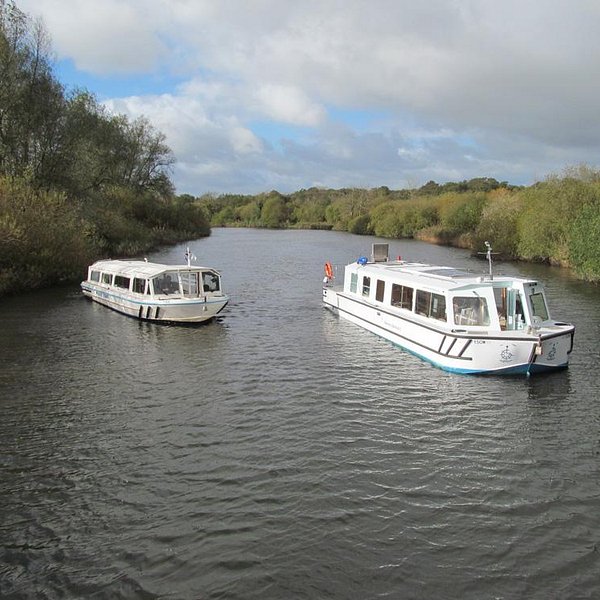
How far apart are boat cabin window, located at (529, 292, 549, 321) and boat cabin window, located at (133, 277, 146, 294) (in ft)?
60.0

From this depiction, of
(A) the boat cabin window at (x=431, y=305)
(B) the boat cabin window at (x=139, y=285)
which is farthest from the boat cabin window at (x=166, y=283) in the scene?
(A) the boat cabin window at (x=431, y=305)

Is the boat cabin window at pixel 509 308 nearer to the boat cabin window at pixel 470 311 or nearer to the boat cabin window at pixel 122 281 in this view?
the boat cabin window at pixel 470 311

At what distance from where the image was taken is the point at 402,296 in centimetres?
2319

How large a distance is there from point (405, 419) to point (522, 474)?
349 cm

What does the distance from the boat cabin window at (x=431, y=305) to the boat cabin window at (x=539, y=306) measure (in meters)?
3.11

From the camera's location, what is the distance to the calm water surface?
8758mm

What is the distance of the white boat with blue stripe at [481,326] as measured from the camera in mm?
18016

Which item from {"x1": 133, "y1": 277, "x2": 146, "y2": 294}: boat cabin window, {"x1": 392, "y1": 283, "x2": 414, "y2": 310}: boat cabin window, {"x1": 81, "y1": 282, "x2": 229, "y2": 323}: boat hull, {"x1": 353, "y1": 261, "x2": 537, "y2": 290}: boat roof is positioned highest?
{"x1": 353, "y1": 261, "x2": 537, "y2": 290}: boat roof

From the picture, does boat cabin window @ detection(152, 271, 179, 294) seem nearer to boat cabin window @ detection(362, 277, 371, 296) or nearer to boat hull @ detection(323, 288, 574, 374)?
boat cabin window @ detection(362, 277, 371, 296)

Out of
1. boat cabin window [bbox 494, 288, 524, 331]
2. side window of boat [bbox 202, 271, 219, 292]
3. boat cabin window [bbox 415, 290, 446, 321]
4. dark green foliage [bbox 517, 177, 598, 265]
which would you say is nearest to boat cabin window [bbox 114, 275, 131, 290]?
side window of boat [bbox 202, 271, 219, 292]

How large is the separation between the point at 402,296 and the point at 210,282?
10.1m

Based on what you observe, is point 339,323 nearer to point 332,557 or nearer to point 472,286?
point 472,286

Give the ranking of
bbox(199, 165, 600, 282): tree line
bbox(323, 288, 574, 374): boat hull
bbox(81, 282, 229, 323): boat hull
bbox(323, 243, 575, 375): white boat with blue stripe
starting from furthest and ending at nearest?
bbox(199, 165, 600, 282): tree line
bbox(81, 282, 229, 323): boat hull
bbox(323, 243, 575, 375): white boat with blue stripe
bbox(323, 288, 574, 374): boat hull

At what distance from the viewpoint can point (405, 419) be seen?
14.8 metres
